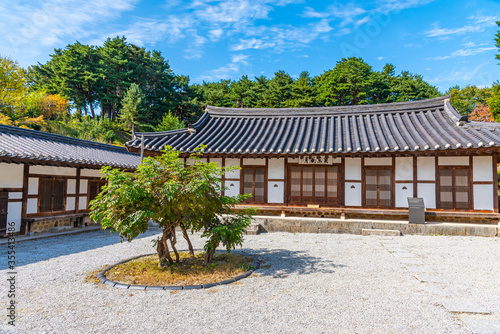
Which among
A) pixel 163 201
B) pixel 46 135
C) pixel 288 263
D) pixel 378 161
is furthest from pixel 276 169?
pixel 46 135

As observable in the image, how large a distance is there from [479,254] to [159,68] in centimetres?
4067

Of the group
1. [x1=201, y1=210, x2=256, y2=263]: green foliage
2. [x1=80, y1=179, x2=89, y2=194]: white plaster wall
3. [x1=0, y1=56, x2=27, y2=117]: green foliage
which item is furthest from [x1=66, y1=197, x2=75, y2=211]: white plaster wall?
[x1=0, y1=56, x2=27, y2=117]: green foliage

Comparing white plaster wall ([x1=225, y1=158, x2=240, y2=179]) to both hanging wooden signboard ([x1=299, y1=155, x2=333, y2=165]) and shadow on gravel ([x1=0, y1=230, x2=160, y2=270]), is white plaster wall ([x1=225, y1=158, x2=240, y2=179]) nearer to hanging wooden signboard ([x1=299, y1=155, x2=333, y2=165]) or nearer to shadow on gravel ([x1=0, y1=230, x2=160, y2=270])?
hanging wooden signboard ([x1=299, y1=155, x2=333, y2=165])

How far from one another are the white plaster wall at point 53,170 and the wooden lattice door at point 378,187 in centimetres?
1278

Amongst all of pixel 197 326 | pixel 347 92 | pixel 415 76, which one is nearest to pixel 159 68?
pixel 347 92

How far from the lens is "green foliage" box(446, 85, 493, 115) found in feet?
118

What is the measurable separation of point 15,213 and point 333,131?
13.1 meters

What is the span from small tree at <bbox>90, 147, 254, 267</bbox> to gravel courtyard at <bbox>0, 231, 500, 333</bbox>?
1152mm

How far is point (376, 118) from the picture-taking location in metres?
14.0

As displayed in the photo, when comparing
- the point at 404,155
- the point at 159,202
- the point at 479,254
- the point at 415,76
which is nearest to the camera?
the point at 159,202

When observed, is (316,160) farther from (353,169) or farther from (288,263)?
(288,263)

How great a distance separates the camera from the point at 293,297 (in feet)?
15.6

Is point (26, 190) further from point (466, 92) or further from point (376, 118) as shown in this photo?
point (466, 92)

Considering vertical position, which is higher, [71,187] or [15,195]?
[71,187]
